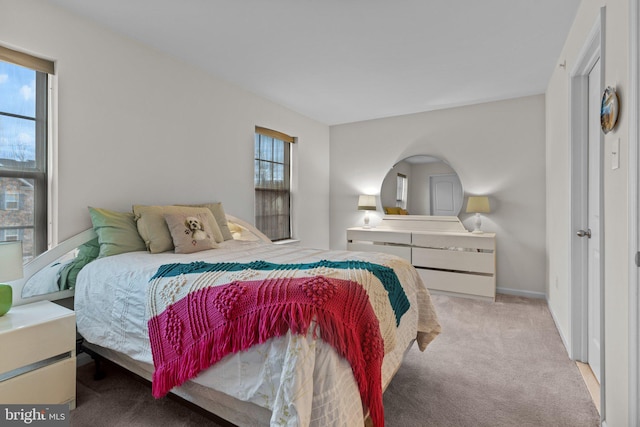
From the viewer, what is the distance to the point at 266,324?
3.97 ft

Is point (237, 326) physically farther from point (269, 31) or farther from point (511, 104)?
point (511, 104)

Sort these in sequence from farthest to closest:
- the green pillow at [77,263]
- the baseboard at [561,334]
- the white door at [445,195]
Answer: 1. the white door at [445,195]
2. the baseboard at [561,334]
3. the green pillow at [77,263]

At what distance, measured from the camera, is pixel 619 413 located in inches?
53.3

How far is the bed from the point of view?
1.14 m

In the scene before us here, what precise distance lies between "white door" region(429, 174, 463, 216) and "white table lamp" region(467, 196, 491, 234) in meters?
0.28

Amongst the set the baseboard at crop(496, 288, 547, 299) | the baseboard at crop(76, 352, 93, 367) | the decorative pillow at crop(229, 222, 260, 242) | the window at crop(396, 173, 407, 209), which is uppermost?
the window at crop(396, 173, 407, 209)

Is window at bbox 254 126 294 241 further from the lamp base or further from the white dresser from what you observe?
the lamp base

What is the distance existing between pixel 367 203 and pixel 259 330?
3.78m

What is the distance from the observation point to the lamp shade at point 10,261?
1605 mm

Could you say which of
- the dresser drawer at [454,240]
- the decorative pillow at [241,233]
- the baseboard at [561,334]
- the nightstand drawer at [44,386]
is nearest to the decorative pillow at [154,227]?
the decorative pillow at [241,233]

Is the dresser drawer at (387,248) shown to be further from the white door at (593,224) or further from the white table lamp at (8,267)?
the white table lamp at (8,267)

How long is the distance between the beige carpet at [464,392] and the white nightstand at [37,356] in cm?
19

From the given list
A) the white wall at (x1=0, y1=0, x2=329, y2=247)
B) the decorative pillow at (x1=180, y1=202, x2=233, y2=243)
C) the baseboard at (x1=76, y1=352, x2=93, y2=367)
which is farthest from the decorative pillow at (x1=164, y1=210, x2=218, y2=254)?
the baseboard at (x1=76, y1=352, x2=93, y2=367)

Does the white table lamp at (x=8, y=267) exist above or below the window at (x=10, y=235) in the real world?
below
